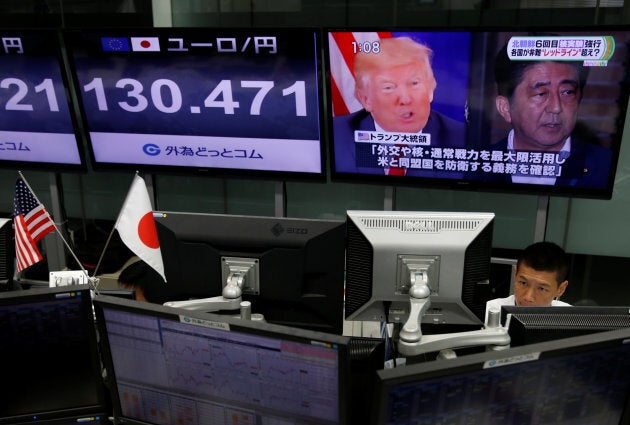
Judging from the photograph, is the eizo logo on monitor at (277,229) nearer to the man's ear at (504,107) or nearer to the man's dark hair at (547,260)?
the man's dark hair at (547,260)

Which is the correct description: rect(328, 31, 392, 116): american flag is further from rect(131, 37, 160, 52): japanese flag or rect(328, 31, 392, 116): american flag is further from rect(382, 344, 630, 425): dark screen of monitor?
rect(382, 344, 630, 425): dark screen of monitor

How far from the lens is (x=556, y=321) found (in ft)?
4.76

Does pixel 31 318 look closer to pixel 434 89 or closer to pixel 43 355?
pixel 43 355

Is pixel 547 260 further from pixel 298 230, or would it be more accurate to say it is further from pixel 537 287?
pixel 298 230

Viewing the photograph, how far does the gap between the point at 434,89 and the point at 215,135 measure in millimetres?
1277

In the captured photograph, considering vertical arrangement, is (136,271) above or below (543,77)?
below

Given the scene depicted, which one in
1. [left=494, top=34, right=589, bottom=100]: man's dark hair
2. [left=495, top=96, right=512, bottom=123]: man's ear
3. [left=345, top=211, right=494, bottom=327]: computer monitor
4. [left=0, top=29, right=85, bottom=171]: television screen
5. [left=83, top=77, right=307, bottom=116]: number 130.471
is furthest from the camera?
[left=0, top=29, right=85, bottom=171]: television screen

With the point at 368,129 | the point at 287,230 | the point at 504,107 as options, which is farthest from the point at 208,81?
the point at 287,230

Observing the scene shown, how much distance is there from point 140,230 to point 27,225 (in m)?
0.52

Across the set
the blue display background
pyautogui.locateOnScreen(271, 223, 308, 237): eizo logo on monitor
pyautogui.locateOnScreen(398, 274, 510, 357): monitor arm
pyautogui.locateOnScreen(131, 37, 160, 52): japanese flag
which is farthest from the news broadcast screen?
pyautogui.locateOnScreen(398, 274, 510, 357): monitor arm

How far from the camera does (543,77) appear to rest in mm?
2812

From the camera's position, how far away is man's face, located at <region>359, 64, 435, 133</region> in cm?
298

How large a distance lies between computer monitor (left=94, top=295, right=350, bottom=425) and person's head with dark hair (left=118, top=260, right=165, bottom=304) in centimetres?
45

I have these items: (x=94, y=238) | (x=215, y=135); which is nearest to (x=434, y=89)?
(x=215, y=135)
